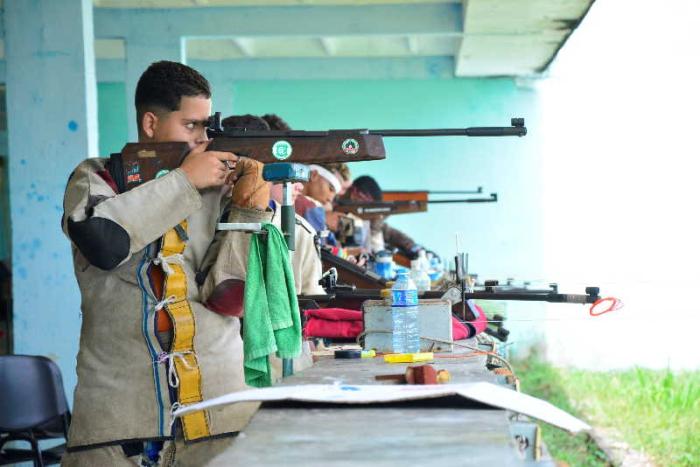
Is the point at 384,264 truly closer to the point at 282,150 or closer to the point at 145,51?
the point at 282,150

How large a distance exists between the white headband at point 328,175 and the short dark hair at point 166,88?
11.7 ft

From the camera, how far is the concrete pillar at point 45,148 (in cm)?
641

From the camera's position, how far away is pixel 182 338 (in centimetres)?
319

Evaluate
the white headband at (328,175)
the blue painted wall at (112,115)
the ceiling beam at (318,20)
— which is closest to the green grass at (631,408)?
the white headband at (328,175)

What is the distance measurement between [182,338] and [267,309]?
35 centimetres

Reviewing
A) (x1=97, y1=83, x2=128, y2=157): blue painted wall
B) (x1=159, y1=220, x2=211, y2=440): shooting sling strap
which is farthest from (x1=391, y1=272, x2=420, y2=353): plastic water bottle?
(x1=97, y1=83, x2=128, y2=157): blue painted wall

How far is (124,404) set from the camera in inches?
123

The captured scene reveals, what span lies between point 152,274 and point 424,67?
38.2ft

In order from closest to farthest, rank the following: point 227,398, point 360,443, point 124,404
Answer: point 360,443 < point 227,398 < point 124,404

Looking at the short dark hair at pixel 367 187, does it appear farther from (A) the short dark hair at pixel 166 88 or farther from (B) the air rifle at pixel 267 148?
(A) the short dark hair at pixel 166 88

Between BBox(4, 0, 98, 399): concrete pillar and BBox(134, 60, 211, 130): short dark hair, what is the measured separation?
9.97ft

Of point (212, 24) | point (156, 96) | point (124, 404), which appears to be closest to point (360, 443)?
point (124, 404)

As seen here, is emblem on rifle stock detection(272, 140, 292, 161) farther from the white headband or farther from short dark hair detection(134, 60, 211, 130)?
the white headband

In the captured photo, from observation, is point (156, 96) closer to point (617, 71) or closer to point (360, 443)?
point (360, 443)
